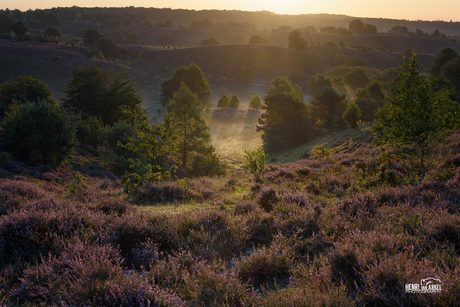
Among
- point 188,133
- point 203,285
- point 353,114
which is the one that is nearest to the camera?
point 203,285

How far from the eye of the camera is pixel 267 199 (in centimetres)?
709

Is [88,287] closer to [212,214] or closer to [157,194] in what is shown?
[212,214]

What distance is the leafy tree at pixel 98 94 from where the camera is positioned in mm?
25562

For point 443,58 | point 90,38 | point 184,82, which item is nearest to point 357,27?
point 443,58

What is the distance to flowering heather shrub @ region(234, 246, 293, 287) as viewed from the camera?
3.47m

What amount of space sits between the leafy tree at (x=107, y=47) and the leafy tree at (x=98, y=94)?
68296mm

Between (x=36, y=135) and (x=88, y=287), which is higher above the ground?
(x=88, y=287)

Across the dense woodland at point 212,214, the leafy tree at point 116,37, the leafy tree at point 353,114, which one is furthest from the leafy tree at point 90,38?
the leafy tree at point 353,114

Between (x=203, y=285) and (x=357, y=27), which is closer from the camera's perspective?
(x=203, y=285)

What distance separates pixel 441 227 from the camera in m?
3.76

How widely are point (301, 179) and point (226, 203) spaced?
5214mm

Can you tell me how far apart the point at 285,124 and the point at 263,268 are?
3486 centimetres

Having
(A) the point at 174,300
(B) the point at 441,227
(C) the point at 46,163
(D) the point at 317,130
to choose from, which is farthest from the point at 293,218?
(D) the point at 317,130

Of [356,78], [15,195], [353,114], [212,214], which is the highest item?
[356,78]
